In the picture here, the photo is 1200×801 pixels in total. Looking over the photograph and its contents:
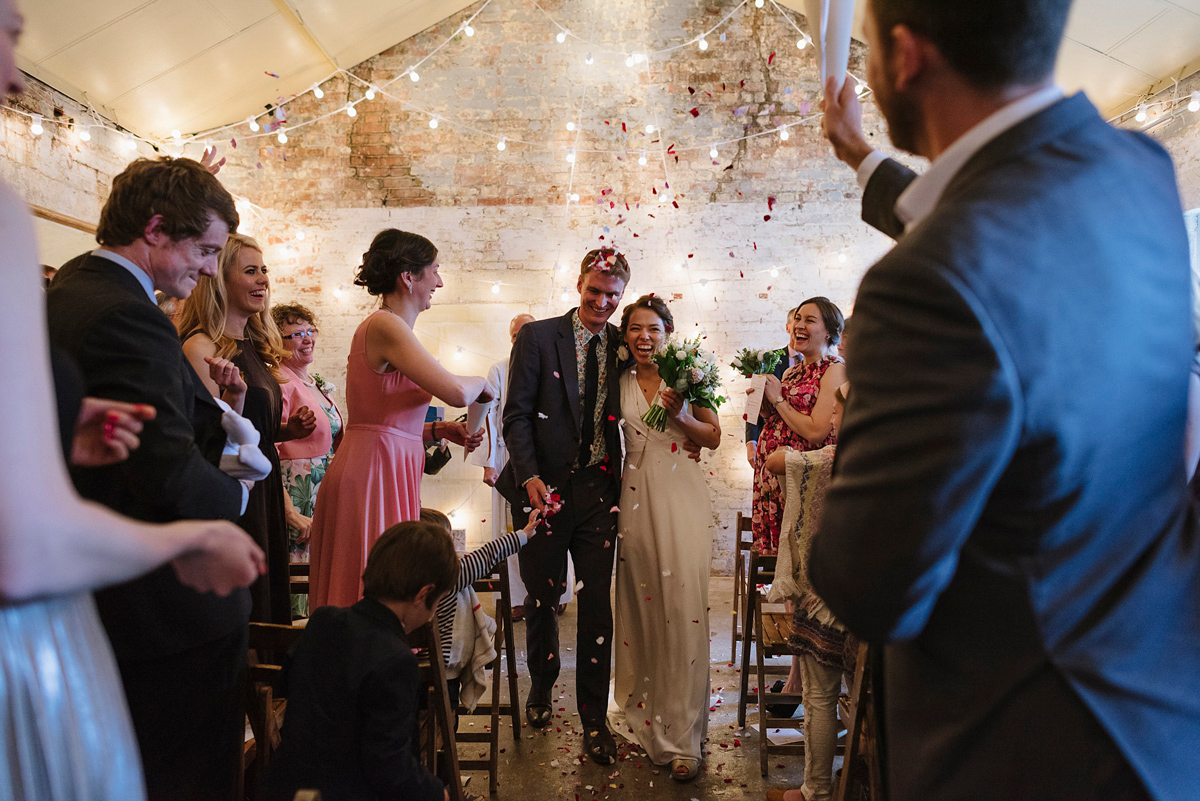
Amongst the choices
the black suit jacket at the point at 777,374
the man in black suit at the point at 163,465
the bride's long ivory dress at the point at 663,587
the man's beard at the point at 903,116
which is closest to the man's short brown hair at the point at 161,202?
the man in black suit at the point at 163,465

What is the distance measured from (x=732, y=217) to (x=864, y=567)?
694 cm

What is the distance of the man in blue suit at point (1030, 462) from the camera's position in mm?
749

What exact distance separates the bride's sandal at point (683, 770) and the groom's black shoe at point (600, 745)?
11.0 inches

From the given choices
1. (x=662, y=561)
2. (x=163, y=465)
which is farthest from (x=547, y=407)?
(x=163, y=465)

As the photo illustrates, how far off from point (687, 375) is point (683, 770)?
1626 millimetres

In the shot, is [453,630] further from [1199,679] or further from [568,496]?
[1199,679]

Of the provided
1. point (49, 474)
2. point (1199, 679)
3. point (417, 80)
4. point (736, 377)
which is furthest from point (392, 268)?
point (417, 80)

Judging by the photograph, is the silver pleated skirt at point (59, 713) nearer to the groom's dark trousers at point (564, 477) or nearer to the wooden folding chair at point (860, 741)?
the wooden folding chair at point (860, 741)

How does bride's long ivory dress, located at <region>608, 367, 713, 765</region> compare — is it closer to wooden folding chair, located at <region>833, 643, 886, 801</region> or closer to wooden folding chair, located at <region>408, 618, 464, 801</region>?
wooden folding chair, located at <region>833, 643, 886, 801</region>

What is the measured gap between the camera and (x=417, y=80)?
756 centimetres

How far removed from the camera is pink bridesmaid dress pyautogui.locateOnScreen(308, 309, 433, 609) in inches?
→ 105

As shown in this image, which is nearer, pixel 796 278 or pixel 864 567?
pixel 864 567

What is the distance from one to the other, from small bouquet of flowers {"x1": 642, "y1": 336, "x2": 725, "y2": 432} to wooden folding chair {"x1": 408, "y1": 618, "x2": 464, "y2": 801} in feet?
4.80

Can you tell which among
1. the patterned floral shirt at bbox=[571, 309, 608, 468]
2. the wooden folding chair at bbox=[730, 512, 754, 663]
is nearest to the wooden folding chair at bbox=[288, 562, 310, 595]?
the patterned floral shirt at bbox=[571, 309, 608, 468]
